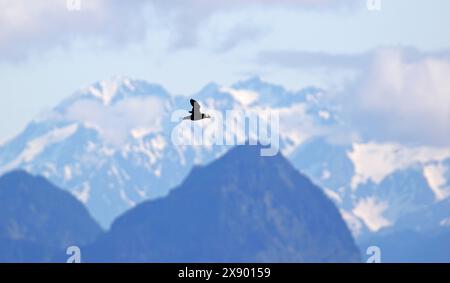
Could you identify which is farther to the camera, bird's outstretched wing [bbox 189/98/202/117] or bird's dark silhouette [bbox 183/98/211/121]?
bird's outstretched wing [bbox 189/98/202/117]

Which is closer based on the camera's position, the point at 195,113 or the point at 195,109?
the point at 195,113

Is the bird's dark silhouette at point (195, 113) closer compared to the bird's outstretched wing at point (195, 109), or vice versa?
the bird's dark silhouette at point (195, 113)

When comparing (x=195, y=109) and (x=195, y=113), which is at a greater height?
(x=195, y=109)
